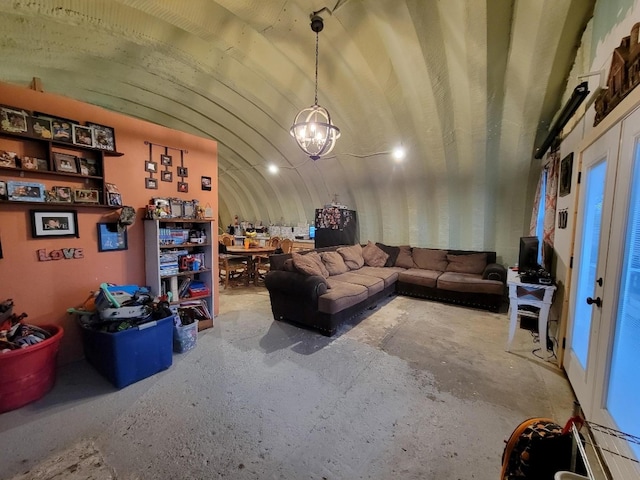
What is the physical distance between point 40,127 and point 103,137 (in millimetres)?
441

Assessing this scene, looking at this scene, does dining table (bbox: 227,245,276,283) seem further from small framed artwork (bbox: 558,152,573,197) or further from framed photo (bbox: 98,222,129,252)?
small framed artwork (bbox: 558,152,573,197)

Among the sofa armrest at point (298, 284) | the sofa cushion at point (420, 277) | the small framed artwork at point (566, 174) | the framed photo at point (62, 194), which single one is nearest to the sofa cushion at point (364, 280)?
the sofa armrest at point (298, 284)

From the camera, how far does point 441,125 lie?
4.19 metres

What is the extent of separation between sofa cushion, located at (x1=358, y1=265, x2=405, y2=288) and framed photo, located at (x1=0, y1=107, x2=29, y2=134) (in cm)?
438

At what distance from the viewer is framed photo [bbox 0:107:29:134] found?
6.93 feet

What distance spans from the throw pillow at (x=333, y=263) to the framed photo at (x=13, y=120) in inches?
143

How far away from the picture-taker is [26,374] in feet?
6.37

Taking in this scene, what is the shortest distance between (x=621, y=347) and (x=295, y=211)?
21.9ft

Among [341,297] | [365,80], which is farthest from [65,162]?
[365,80]

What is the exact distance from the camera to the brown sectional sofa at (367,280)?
131 inches

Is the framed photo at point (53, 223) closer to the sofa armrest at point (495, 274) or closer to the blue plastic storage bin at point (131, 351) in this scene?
the blue plastic storage bin at point (131, 351)

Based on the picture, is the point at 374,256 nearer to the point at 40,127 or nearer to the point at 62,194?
the point at 62,194

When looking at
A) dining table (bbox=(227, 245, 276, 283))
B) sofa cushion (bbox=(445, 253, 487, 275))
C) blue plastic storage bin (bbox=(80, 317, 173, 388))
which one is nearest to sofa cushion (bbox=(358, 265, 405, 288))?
sofa cushion (bbox=(445, 253, 487, 275))

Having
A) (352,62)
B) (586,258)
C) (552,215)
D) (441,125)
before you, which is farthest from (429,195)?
(586,258)
